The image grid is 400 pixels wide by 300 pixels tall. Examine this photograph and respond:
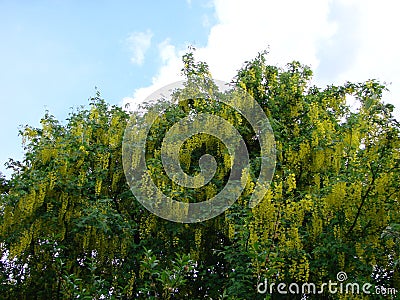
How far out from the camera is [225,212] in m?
4.80

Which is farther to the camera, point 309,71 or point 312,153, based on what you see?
point 309,71

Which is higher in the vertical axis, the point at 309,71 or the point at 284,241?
the point at 309,71

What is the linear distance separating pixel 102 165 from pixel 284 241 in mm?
2665

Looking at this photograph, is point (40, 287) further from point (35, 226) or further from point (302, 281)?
point (302, 281)

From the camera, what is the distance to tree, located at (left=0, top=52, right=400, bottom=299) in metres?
4.22

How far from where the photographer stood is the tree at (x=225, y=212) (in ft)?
13.8

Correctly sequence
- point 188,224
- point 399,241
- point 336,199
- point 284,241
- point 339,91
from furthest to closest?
point 339,91, point 188,224, point 336,199, point 284,241, point 399,241

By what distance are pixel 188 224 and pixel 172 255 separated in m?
0.44

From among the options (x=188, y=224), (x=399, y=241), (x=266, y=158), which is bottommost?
(x=399, y=241)

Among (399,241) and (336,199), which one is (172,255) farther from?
(399,241)

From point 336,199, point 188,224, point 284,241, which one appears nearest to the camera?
point 284,241

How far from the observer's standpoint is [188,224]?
501 centimetres

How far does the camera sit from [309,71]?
6191 mm

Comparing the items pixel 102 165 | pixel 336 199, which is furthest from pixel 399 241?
pixel 102 165
